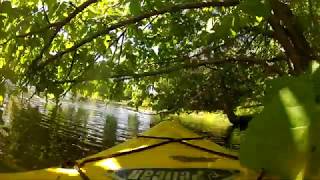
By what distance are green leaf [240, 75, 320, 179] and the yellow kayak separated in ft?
9.84

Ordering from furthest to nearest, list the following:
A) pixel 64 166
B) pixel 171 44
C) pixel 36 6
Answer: pixel 171 44, pixel 64 166, pixel 36 6

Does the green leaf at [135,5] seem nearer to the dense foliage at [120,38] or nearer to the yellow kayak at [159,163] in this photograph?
the dense foliage at [120,38]

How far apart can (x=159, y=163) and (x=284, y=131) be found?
14.2 ft

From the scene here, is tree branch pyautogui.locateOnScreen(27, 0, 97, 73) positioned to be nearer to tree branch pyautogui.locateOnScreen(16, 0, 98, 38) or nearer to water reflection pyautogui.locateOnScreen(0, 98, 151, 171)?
tree branch pyautogui.locateOnScreen(16, 0, 98, 38)

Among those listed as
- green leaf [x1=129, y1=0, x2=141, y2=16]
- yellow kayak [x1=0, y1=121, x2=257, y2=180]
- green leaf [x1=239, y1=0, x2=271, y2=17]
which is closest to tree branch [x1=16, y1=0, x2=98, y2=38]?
green leaf [x1=129, y1=0, x2=141, y2=16]

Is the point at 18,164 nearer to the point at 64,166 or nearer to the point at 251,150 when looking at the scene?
the point at 64,166

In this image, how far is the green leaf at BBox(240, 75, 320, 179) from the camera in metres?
0.46

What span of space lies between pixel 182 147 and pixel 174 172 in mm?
1143

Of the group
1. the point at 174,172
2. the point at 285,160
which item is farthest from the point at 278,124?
the point at 174,172

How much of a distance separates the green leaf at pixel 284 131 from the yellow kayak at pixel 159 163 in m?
3.00

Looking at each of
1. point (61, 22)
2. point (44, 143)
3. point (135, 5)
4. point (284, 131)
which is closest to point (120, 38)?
point (61, 22)

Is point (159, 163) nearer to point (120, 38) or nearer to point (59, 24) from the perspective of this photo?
point (59, 24)

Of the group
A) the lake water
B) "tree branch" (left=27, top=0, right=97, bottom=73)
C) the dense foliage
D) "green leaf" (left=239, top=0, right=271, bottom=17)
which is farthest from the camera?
the lake water

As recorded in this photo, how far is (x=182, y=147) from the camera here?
5.56 meters
